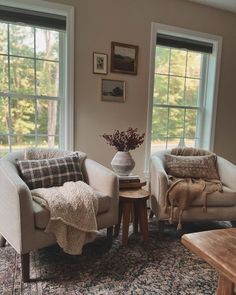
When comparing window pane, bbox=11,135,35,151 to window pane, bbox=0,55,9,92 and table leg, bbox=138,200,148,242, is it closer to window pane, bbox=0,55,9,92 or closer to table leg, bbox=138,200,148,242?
window pane, bbox=0,55,9,92

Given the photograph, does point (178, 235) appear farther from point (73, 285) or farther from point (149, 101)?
point (149, 101)

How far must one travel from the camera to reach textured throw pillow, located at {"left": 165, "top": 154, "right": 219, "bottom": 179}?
104 inches

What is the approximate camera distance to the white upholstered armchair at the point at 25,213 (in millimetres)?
1666

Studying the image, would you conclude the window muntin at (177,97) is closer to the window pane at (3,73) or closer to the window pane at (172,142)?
the window pane at (172,142)

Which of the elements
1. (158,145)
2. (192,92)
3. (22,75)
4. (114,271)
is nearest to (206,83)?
(192,92)

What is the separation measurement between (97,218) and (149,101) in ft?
5.38

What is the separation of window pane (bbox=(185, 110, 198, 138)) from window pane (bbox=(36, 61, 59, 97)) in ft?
5.77

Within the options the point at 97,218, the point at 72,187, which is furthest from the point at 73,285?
the point at 72,187

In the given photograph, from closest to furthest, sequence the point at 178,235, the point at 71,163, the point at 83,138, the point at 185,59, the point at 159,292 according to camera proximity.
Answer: the point at 159,292, the point at 71,163, the point at 178,235, the point at 83,138, the point at 185,59

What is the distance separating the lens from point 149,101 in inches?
122

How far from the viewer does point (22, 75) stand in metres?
2.65

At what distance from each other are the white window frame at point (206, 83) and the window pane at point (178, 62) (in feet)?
0.64

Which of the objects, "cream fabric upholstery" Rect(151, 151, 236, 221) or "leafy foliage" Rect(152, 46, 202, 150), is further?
"leafy foliage" Rect(152, 46, 202, 150)

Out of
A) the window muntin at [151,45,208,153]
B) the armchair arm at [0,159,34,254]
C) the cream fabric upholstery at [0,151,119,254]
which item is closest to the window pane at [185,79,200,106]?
the window muntin at [151,45,208,153]
